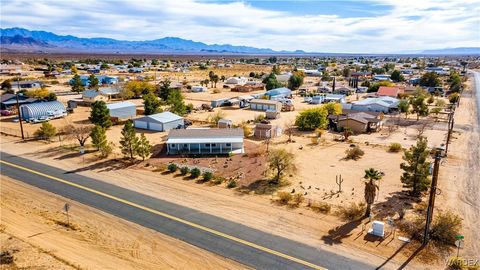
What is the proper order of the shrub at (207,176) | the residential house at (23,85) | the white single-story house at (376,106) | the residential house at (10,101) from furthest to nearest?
1. the residential house at (23,85)
2. the white single-story house at (376,106)
3. the residential house at (10,101)
4. the shrub at (207,176)

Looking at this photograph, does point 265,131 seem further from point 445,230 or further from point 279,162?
point 445,230

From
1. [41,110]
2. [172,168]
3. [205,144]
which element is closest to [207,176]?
[172,168]

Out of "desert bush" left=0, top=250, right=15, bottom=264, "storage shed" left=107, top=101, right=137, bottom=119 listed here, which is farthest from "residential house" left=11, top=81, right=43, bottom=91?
"desert bush" left=0, top=250, right=15, bottom=264

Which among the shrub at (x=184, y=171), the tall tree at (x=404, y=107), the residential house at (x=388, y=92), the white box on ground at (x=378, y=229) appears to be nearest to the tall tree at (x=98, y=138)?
the shrub at (x=184, y=171)

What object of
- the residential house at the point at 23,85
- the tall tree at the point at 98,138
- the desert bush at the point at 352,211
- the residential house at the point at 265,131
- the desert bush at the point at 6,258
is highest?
the residential house at the point at 23,85

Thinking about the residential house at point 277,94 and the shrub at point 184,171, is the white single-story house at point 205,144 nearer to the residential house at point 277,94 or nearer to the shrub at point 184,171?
the shrub at point 184,171

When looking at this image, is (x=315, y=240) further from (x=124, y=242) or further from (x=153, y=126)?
(x=153, y=126)
